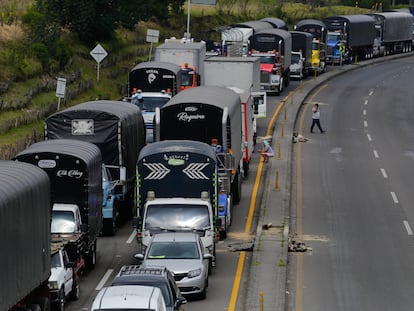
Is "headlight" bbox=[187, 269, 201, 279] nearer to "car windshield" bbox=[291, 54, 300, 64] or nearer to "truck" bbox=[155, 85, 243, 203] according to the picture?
"truck" bbox=[155, 85, 243, 203]

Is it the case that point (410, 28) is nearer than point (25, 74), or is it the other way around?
point (25, 74)

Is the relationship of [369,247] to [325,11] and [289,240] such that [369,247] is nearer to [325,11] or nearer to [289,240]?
[289,240]

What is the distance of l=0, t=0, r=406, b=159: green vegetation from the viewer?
4856 cm

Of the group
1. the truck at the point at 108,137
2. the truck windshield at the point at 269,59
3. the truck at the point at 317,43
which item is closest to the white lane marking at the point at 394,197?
the truck at the point at 108,137

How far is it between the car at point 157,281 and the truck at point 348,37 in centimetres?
7412

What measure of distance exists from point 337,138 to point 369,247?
23.2 meters

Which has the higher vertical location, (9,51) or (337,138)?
(9,51)

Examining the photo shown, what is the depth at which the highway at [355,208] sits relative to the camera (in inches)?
1094

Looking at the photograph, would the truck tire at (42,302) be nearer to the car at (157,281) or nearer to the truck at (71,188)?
the car at (157,281)

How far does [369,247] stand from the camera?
3281 centimetres

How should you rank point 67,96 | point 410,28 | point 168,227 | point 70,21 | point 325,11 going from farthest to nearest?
point 325,11 → point 410,28 → point 70,21 → point 67,96 → point 168,227

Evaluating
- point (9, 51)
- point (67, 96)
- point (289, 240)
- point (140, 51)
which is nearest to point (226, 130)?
point (289, 240)

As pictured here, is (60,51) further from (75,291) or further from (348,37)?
(348,37)

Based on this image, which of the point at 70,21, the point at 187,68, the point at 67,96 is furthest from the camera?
the point at 70,21
